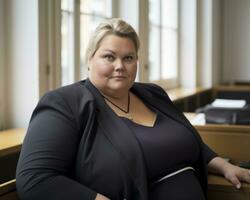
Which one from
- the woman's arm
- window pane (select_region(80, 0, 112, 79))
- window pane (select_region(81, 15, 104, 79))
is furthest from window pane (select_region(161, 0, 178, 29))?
the woman's arm

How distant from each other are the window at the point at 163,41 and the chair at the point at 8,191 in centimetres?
337

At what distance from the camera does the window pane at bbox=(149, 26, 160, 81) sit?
15.8 ft

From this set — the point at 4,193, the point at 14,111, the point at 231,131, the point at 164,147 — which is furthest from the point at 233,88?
the point at 4,193

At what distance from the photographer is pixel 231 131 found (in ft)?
7.88

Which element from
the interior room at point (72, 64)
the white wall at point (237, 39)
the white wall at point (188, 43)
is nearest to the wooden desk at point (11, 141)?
the interior room at point (72, 64)

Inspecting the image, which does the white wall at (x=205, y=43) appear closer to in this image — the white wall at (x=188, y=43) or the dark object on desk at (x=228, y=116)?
the white wall at (x=188, y=43)

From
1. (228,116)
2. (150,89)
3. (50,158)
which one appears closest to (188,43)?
(228,116)

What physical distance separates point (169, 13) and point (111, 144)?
4.21 metres

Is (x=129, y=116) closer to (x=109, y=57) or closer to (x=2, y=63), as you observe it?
(x=109, y=57)

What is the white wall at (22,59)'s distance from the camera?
7.72 ft

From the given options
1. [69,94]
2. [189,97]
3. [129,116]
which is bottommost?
[189,97]

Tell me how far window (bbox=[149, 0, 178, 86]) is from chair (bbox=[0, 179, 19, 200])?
337 cm

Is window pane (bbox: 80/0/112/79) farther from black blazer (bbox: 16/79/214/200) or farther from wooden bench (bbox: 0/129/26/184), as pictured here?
black blazer (bbox: 16/79/214/200)

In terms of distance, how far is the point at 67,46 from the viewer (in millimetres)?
3000
